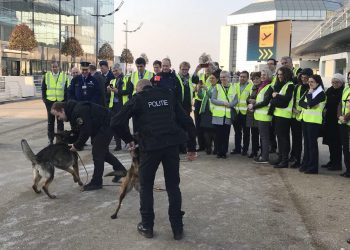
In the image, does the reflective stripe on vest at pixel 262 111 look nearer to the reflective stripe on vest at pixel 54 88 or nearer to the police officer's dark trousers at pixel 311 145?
the police officer's dark trousers at pixel 311 145

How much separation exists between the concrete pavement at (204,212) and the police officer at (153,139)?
27cm

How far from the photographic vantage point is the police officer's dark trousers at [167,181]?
4.50 meters

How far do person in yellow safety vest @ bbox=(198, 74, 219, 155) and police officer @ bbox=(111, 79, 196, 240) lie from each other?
435 cm

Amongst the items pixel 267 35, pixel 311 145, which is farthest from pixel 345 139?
pixel 267 35

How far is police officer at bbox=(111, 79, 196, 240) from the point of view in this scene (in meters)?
4.43

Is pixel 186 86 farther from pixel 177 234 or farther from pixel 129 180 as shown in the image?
pixel 177 234

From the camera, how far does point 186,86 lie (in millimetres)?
8703

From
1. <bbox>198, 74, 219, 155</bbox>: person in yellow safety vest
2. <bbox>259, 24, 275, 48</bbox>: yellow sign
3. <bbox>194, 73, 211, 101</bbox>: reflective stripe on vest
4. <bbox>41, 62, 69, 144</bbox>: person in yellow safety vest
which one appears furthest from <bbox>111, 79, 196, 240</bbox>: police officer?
<bbox>259, 24, 275, 48</bbox>: yellow sign

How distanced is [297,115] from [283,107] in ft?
1.08

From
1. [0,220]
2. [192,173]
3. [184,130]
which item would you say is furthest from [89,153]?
[184,130]

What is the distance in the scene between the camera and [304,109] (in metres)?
7.36

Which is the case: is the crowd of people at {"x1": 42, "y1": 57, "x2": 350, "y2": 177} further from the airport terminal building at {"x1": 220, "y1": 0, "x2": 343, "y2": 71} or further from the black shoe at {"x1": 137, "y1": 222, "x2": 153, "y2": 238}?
the airport terminal building at {"x1": 220, "y1": 0, "x2": 343, "y2": 71}

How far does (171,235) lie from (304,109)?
3818 millimetres

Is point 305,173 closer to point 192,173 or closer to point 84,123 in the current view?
point 192,173
